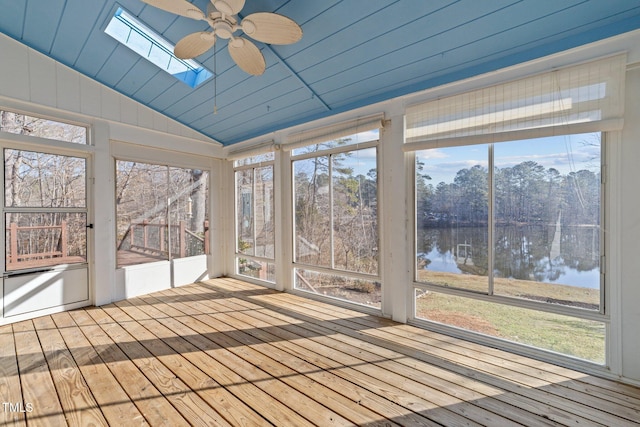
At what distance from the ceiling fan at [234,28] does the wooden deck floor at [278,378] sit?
248 centimetres

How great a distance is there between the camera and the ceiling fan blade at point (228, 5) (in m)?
1.81

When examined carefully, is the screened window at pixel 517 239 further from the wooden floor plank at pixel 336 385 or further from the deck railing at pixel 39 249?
the deck railing at pixel 39 249

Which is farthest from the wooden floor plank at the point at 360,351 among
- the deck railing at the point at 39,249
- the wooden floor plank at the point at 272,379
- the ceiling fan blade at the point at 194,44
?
the ceiling fan blade at the point at 194,44

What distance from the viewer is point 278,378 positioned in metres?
2.14

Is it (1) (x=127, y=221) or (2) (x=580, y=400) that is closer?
(2) (x=580, y=400)

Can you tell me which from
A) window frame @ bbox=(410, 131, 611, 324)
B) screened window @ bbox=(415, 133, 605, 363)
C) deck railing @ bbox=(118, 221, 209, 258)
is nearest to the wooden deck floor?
screened window @ bbox=(415, 133, 605, 363)

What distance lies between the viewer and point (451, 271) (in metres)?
2.87

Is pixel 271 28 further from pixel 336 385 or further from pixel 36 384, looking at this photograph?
pixel 36 384

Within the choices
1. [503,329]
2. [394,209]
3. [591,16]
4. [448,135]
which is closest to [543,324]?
[503,329]

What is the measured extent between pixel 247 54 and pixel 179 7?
0.54m

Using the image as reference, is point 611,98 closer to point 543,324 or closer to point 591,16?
point 591,16

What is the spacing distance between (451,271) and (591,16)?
7.20ft

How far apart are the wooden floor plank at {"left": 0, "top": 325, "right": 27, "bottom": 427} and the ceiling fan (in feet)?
8.57

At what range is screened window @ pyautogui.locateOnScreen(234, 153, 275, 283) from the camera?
4648mm
